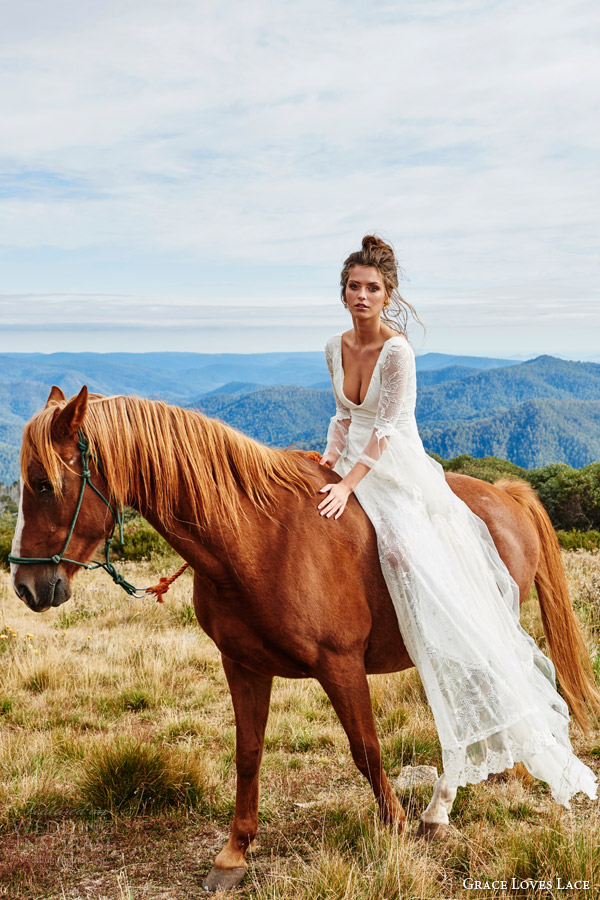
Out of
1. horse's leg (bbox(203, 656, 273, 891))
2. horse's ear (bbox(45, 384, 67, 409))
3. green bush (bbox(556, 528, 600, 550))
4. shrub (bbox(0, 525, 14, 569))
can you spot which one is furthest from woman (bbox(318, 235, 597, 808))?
shrub (bbox(0, 525, 14, 569))

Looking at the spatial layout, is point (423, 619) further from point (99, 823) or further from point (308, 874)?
point (99, 823)

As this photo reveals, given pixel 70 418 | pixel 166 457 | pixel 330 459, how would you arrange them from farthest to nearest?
pixel 330 459 → pixel 166 457 → pixel 70 418

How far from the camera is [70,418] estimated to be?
2.37 m

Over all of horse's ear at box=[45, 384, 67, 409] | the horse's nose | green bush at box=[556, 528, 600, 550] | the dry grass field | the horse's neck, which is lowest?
the dry grass field

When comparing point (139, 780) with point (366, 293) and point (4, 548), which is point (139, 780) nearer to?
point (366, 293)

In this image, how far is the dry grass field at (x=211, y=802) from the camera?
2.66 metres

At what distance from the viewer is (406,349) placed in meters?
3.16

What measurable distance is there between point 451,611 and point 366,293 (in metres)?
1.60

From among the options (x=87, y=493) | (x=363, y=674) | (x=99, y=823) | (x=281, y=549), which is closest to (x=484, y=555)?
(x=363, y=674)

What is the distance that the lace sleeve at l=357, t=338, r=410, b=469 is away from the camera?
3084 millimetres

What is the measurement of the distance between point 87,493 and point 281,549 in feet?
2.76

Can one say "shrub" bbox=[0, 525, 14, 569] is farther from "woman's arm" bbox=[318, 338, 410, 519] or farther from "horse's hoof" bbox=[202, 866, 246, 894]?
"woman's arm" bbox=[318, 338, 410, 519]

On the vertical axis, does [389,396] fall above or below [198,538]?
above

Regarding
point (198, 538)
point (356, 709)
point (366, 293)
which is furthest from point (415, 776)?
point (366, 293)
